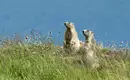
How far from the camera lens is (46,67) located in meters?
7.24

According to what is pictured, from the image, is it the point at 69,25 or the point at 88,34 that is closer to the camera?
the point at 88,34

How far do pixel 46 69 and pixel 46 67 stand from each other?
97 mm

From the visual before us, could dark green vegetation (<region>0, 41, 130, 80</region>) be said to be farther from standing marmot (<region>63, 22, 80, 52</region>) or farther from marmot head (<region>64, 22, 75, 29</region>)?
marmot head (<region>64, 22, 75, 29</region>)

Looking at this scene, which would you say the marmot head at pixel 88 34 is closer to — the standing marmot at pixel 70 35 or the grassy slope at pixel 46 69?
the standing marmot at pixel 70 35

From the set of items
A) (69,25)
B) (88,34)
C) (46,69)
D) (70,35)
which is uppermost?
(69,25)

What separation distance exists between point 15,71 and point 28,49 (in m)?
1.25

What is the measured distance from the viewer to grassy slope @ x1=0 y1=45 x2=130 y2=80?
6996 millimetres

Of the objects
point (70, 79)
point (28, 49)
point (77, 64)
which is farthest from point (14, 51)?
point (70, 79)

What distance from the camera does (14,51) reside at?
344 inches

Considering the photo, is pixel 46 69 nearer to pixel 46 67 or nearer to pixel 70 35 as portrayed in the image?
pixel 46 67

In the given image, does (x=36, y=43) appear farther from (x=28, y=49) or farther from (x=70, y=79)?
(x=70, y=79)

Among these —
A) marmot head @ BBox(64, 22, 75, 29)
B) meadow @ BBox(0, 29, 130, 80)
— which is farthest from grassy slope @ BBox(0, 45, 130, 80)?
marmot head @ BBox(64, 22, 75, 29)

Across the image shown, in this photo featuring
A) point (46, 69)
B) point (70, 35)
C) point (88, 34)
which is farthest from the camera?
point (70, 35)

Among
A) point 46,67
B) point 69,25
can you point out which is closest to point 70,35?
point 69,25
